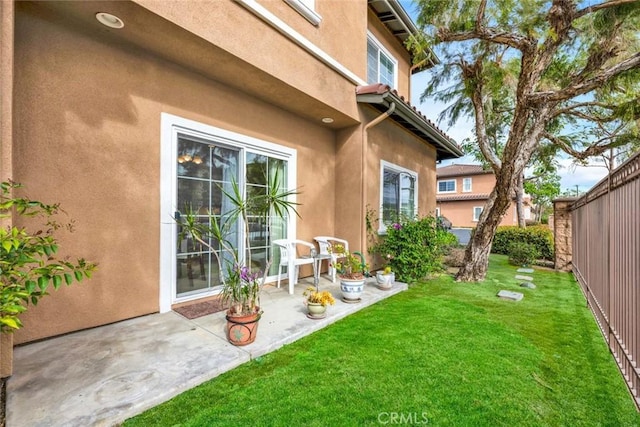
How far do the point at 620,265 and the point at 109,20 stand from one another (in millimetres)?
6197

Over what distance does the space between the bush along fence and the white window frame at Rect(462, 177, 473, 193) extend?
95.9ft

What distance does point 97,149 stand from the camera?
11.8 ft

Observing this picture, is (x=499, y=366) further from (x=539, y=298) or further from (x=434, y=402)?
(x=539, y=298)

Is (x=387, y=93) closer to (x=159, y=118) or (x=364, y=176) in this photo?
(x=364, y=176)

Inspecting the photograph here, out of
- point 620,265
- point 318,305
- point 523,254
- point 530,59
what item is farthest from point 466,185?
point 318,305

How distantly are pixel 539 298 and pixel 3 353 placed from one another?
25.3ft

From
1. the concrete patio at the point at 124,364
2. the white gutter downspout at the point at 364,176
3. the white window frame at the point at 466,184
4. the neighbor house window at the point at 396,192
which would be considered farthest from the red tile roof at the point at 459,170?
the concrete patio at the point at 124,364

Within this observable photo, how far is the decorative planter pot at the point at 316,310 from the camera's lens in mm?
4066

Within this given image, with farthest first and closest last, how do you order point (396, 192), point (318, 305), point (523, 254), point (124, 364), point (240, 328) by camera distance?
point (523, 254)
point (396, 192)
point (318, 305)
point (240, 328)
point (124, 364)

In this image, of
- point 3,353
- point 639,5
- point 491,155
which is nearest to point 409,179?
point 491,155

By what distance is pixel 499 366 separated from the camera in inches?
121

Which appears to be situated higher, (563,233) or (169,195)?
(169,195)

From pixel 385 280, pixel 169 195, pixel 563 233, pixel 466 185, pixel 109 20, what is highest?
pixel 466 185

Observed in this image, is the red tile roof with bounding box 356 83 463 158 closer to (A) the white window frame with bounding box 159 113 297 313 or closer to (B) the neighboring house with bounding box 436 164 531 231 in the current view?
(A) the white window frame with bounding box 159 113 297 313
